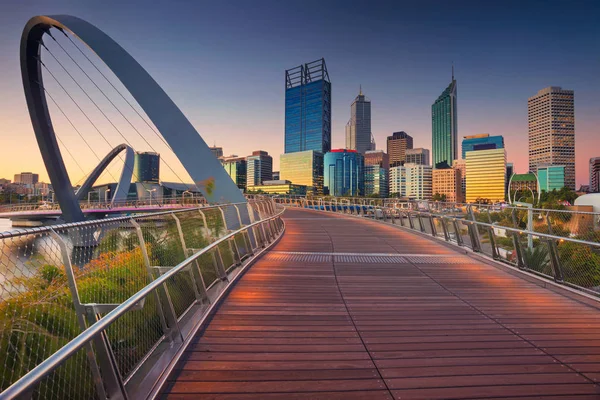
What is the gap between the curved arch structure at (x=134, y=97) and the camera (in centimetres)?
1833

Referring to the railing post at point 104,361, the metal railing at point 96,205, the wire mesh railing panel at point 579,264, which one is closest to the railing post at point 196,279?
the railing post at point 104,361

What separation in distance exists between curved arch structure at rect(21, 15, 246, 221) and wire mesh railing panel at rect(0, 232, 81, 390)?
14240 millimetres

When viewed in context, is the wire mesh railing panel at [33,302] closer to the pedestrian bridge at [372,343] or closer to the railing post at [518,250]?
the pedestrian bridge at [372,343]

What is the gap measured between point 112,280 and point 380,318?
9.51ft

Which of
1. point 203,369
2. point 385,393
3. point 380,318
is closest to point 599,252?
point 380,318

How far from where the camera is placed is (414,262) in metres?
8.38

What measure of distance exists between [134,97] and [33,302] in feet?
67.6

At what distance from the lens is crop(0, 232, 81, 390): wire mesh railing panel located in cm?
239

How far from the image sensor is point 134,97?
67.7 feet

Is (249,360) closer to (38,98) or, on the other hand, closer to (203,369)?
(203,369)

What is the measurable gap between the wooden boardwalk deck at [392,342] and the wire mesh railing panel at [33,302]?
995 mm

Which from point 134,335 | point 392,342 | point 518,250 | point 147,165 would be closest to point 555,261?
point 518,250

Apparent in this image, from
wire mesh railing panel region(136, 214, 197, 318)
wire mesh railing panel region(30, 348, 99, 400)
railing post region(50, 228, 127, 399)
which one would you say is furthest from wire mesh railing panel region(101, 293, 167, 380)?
wire mesh railing panel region(136, 214, 197, 318)

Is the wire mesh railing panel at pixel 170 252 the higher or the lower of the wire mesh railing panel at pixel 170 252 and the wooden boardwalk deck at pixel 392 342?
the higher
